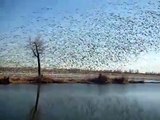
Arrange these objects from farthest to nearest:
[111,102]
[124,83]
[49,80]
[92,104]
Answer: [124,83] → [49,80] → [111,102] → [92,104]

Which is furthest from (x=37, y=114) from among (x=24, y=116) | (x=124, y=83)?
(x=124, y=83)

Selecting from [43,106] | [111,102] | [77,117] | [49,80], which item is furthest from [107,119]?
[49,80]

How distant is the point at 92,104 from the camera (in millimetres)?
27562

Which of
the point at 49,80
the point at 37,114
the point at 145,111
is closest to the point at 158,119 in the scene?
the point at 145,111

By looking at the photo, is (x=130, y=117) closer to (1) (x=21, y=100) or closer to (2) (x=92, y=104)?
(2) (x=92, y=104)

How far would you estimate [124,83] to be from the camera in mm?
55219

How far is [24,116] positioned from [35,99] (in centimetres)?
818

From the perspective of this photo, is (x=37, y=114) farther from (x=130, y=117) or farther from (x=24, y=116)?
(x=130, y=117)

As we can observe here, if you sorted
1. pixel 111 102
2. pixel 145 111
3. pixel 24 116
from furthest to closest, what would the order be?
pixel 111 102, pixel 145 111, pixel 24 116

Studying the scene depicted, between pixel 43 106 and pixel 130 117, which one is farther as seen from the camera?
pixel 43 106

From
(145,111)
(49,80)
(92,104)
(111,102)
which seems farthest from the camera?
(49,80)

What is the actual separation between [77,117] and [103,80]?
32.7 m

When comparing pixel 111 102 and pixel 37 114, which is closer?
pixel 37 114

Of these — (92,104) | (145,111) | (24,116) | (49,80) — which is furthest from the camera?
(49,80)
